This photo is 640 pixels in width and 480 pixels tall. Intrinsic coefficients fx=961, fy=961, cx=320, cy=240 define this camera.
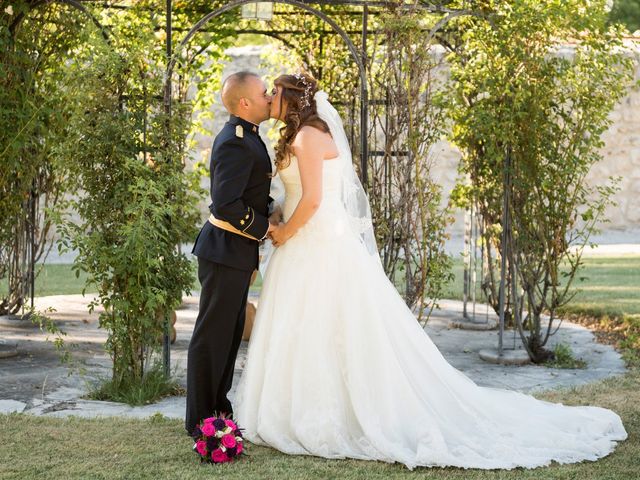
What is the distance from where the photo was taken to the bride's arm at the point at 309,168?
4.22 meters

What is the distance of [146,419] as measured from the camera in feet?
15.7

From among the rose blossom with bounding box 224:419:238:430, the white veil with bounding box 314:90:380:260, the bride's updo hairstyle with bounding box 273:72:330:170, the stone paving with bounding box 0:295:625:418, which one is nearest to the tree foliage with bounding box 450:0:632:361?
the stone paving with bounding box 0:295:625:418

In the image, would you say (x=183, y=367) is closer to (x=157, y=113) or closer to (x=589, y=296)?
(x=157, y=113)

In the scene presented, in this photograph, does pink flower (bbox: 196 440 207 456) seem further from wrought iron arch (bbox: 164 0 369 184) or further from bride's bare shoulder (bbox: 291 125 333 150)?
wrought iron arch (bbox: 164 0 369 184)

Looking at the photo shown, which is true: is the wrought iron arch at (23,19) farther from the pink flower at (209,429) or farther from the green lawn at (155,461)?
the pink flower at (209,429)

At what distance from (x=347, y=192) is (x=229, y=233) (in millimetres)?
609

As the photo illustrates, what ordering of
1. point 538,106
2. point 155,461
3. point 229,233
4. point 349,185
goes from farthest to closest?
point 538,106
point 349,185
point 229,233
point 155,461

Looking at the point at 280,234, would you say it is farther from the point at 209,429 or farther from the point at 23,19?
the point at 23,19

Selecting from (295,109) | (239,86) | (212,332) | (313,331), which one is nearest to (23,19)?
(239,86)

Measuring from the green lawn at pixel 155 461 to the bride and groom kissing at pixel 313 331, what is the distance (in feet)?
0.34

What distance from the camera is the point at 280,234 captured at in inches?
172

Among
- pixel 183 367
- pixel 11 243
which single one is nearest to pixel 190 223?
pixel 183 367

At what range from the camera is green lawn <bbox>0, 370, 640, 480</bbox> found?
385 cm

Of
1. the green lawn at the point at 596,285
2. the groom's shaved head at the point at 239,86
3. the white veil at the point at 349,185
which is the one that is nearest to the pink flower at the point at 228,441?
the white veil at the point at 349,185
